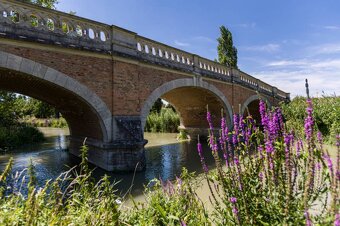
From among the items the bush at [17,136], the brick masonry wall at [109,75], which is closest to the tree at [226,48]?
the brick masonry wall at [109,75]

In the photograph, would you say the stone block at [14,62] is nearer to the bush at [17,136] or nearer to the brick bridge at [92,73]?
the brick bridge at [92,73]

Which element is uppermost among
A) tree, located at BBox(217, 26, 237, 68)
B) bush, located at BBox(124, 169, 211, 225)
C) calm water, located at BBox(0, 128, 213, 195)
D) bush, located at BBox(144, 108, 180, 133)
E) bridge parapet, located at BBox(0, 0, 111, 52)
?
tree, located at BBox(217, 26, 237, 68)

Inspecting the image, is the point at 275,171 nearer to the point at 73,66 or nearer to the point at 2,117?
the point at 73,66

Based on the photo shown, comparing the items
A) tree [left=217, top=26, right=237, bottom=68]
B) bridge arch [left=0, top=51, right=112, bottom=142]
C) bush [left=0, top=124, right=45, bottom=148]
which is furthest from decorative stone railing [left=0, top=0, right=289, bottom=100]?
tree [left=217, top=26, right=237, bottom=68]

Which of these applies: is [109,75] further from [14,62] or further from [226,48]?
[226,48]

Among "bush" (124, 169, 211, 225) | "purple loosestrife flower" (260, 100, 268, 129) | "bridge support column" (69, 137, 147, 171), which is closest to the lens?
"purple loosestrife flower" (260, 100, 268, 129)

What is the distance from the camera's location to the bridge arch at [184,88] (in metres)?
9.55

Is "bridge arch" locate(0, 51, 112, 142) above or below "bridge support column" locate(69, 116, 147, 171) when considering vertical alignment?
above

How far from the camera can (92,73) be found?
7902 millimetres

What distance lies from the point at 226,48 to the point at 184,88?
50.7 ft

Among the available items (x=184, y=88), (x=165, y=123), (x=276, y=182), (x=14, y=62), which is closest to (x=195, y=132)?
(x=165, y=123)

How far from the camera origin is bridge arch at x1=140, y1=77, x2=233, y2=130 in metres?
9.55

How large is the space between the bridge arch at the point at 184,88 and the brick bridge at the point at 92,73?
0.05 meters

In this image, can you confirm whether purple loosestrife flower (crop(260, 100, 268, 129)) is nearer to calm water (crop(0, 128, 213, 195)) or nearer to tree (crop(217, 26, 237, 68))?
calm water (crop(0, 128, 213, 195))
